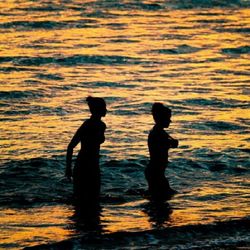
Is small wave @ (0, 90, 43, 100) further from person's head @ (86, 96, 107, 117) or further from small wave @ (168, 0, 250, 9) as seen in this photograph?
small wave @ (168, 0, 250, 9)

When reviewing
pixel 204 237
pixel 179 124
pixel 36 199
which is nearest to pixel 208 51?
pixel 179 124

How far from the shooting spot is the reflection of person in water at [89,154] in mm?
10727

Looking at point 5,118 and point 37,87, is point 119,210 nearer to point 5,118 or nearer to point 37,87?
point 5,118

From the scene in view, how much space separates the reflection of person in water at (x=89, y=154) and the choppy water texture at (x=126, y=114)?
0.39 meters

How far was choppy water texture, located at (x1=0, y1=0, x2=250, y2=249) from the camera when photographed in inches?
417

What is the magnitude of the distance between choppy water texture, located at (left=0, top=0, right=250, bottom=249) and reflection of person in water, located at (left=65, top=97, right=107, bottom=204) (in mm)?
386

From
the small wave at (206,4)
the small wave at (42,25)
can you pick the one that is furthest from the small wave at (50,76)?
the small wave at (206,4)

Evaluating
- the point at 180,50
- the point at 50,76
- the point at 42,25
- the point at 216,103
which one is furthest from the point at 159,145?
the point at 42,25

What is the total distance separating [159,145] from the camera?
35.7 feet

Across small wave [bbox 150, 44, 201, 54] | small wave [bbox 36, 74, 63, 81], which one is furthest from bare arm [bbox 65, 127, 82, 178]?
small wave [bbox 150, 44, 201, 54]

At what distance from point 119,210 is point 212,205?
4.58 feet

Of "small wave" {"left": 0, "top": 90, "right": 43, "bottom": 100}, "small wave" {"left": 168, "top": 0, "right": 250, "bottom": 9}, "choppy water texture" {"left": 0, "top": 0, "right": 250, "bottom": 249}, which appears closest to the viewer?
"choppy water texture" {"left": 0, "top": 0, "right": 250, "bottom": 249}

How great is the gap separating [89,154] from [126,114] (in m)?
9.18

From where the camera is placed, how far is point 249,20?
39969 mm
